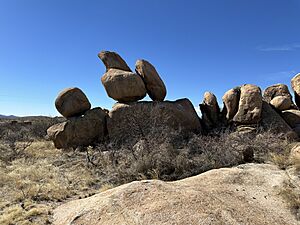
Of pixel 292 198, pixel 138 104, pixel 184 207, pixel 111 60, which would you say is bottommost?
pixel 292 198

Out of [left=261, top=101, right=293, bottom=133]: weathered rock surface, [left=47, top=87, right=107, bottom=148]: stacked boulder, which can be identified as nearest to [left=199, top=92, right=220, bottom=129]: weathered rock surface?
[left=261, top=101, right=293, bottom=133]: weathered rock surface

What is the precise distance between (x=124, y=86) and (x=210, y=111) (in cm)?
466

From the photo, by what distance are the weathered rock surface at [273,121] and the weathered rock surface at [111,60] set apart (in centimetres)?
732

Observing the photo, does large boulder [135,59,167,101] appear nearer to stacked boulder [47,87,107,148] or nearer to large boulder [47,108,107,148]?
stacked boulder [47,87,107,148]

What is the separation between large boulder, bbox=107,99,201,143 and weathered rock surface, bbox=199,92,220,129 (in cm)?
62

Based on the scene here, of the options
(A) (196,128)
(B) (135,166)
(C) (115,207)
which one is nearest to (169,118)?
(A) (196,128)

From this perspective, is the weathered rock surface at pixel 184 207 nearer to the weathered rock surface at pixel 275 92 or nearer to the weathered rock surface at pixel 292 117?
the weathered rock surface at pixel 292 117

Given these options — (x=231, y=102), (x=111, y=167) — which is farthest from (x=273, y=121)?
(x=111, y=167)

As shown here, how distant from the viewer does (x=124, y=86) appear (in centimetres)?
1313

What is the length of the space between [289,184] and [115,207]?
12.2 ft

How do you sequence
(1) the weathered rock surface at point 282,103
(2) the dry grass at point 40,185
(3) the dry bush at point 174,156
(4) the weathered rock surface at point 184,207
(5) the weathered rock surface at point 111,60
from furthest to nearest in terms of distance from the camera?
1. (5) the weathered rock surface at point 111,60
2. (1) the weathered rock surface at point 282,103
3. (3) the dry bush at point 174,156
4. (2) the dry grass at point 40,185
5. (4) the weathered rock surface at point 184,207

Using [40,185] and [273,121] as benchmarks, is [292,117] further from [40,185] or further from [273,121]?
[40,185]

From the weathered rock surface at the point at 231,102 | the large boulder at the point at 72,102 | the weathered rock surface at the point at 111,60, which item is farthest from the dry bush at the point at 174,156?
the weathered rock surface at the point at 111,60

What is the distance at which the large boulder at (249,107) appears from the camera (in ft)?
41.7
